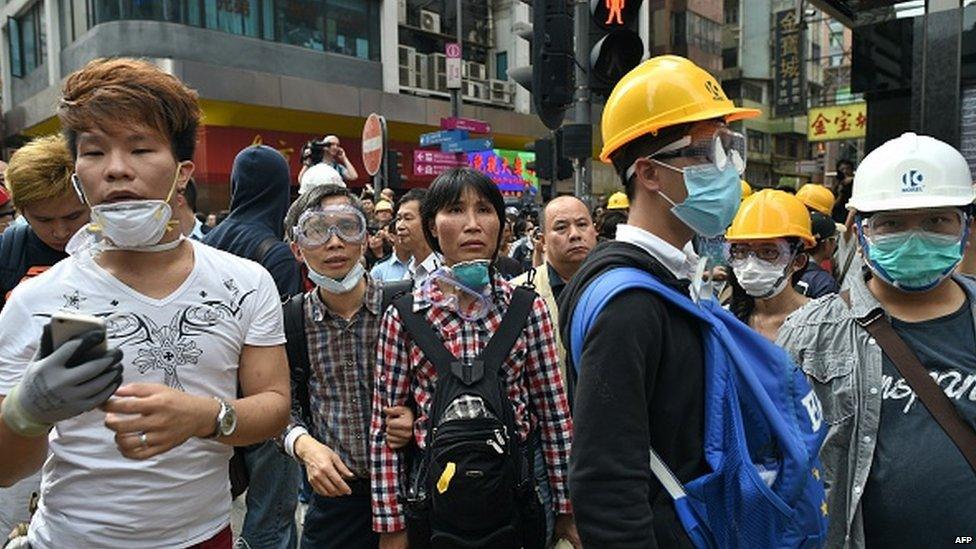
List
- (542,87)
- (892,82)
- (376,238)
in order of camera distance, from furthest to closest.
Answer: (892,82)
(376,238)
(542,87)

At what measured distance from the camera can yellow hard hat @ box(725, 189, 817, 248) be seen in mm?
3868

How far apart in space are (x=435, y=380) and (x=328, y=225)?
927 millimetres

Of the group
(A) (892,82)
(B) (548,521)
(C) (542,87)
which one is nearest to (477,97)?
(A) (892,82)

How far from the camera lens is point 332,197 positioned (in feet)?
10.4

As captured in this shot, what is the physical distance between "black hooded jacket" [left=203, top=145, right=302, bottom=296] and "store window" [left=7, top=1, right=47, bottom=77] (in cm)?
2359

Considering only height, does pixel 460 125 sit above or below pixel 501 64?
below

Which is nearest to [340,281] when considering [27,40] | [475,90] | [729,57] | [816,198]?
[816,198]

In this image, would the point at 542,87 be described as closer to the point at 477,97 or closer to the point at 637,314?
the point at 637,314

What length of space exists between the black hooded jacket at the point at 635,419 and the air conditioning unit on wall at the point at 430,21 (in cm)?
2439

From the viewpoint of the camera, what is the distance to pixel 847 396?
2.30 m

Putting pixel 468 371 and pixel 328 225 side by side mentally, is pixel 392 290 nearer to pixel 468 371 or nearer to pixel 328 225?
pixel 328 225

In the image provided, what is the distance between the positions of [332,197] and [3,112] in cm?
2971

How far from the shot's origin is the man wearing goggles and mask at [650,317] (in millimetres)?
1636

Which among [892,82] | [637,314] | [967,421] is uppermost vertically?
[892,82]
